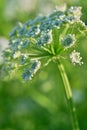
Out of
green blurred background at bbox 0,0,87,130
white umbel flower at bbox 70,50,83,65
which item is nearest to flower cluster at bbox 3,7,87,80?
white umbel flower at bbox 70,50,83,65

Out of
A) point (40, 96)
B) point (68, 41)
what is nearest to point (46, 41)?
point (68, 41)

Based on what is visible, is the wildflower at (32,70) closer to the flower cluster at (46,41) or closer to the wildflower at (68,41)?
the flower cluster at (46,41)

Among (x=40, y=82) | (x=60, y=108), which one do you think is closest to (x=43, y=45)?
(x=60, y=108)

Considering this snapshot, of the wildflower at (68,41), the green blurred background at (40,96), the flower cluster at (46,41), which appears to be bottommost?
the wildflower at (68,41)

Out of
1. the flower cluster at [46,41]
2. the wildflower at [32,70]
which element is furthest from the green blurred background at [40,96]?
the wildflower at [32,70]

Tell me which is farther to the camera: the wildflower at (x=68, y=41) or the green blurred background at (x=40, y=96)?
the green blurred background at (x=40, y=96)

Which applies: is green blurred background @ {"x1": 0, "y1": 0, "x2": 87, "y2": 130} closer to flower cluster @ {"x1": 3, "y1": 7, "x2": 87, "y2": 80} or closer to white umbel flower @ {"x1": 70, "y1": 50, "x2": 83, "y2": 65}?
flower cluster @ {"x1": 3, "y1": 7, "x2": 87, "y2": 80}

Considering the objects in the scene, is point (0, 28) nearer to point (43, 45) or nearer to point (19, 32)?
point (19, 32)
